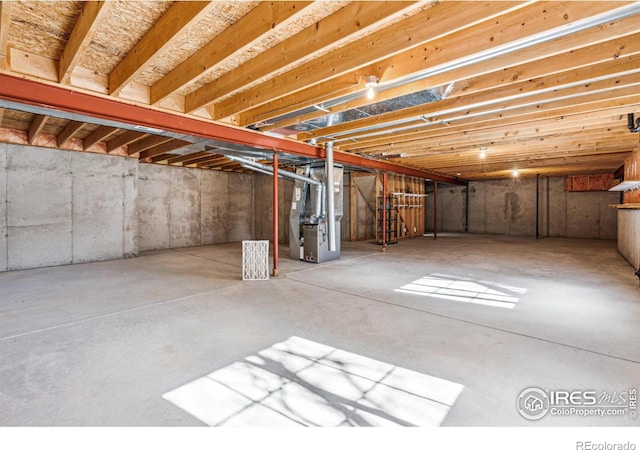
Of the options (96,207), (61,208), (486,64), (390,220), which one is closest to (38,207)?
(61,208)

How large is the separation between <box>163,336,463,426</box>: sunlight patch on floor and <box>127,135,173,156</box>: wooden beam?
Result: 4.78 m

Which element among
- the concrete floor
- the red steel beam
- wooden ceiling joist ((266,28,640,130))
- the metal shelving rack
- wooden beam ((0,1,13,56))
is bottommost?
the concrete floor

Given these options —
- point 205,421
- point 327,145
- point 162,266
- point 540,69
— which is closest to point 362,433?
point 205,421

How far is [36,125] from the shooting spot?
4.98 metres

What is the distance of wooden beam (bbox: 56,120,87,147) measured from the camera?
15.9 ft

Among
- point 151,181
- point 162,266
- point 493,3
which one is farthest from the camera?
point 151,181

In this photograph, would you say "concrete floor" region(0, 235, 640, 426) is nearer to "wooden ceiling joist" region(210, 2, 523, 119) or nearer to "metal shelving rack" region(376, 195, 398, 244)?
"wooden ceiling joist" region(210, 2, 523, 119)

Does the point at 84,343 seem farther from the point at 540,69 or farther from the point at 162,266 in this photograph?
the point at 540,69

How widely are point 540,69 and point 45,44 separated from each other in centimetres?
439

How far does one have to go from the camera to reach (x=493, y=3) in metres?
1.92

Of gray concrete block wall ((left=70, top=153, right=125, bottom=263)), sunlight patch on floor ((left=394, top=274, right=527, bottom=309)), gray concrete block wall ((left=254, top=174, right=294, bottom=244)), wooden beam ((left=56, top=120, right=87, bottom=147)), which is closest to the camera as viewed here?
sunlight patch on floor ((left=394, top=274, right=527, bottom=309))

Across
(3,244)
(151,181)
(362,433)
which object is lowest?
(362,433)

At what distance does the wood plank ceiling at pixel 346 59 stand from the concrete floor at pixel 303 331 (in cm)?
236

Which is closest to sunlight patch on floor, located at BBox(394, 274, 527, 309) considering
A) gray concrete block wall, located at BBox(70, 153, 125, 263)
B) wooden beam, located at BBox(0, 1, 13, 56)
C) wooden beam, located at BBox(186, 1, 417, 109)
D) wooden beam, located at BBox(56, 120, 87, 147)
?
wooden beam, located at BBox(186, 1, 417, 109)
